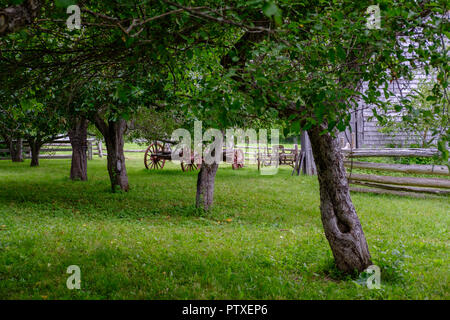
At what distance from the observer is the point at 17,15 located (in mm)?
2262

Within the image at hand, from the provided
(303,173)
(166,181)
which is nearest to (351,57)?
(166,181)

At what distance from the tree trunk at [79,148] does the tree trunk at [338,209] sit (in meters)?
11.2

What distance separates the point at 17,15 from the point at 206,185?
22.2 feet

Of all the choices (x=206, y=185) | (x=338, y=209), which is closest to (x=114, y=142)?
(x=206, y=185)

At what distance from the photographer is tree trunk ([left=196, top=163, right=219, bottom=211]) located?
876cm

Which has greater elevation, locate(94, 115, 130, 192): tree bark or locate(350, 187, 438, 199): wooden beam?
locate(94, 115, 130, 192): tree bark

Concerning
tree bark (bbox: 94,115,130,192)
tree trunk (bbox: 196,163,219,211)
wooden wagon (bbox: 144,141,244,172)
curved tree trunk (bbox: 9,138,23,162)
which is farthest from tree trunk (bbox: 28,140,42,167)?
tree trunk (bbox: 196,163,219,211)

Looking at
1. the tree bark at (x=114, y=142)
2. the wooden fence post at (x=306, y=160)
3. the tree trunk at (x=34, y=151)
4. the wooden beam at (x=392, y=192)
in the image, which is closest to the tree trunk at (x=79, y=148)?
the tree bark at (x=114, y=142)

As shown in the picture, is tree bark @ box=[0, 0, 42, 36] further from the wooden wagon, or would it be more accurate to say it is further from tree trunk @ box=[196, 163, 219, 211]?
the wooden wagon

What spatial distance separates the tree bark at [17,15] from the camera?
220 cm

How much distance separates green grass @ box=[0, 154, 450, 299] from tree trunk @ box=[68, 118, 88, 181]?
2821 millimetres

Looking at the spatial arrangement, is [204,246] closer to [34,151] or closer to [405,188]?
[405,188]
